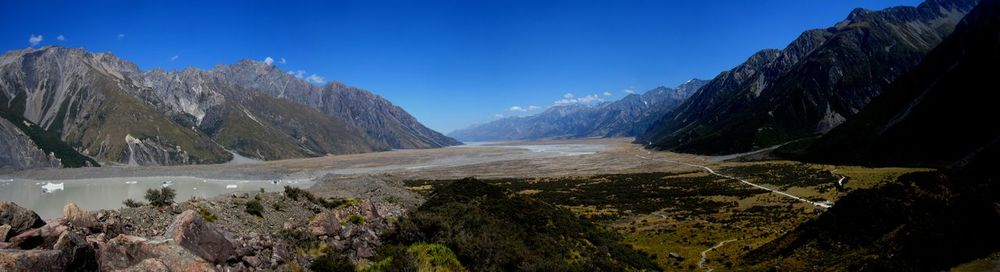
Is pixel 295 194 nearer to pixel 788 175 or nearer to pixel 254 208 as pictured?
pixel 254 208

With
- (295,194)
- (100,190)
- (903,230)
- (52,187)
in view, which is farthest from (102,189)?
(903,230)

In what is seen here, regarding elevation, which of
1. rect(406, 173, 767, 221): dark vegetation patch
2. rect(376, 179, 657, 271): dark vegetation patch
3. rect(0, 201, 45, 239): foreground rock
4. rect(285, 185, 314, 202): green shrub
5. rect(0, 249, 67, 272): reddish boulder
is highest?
rect(0, 201, 45, 239): foreground rock

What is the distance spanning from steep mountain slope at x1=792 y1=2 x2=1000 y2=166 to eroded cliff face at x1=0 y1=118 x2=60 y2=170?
24220 cm

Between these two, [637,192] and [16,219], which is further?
[637,192]

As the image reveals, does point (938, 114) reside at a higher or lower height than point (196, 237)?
higher

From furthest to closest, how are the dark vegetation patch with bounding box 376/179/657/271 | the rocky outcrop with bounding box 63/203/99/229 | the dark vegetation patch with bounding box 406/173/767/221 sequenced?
the dark vegetation patch with bounding box 406/173/767/221 < the dark vegetation patch with bounding box 376/179/657/271 < the rocky outcrop with bounding box 63/203/99/229

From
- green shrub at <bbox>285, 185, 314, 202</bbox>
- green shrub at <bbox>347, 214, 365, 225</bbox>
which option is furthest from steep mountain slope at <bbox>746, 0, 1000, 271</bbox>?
green shrub at <bbox>285, 185, 314, 202</bbox>

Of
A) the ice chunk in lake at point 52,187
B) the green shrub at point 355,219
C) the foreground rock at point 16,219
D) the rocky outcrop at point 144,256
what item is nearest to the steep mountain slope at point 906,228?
the green shrub at point 355,219

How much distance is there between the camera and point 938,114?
350 feet

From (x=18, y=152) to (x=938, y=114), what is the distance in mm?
263701

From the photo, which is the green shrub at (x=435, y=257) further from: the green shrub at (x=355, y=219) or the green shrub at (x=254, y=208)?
the green shrub at (x=254, y=208)

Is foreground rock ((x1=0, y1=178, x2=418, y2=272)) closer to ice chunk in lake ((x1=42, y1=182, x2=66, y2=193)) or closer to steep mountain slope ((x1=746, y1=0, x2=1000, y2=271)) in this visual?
steep mountain slope ((x1=746, y1=0, x2=1000, y2=271))

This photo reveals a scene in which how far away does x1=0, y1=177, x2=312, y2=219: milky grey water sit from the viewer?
87.3 metres

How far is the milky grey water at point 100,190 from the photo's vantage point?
87.3 m
